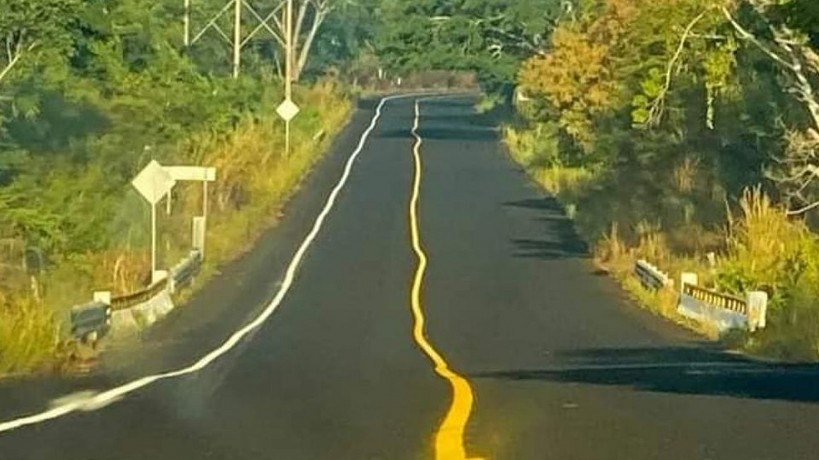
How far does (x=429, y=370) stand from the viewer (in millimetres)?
21141

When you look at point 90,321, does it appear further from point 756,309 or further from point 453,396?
point 453,396

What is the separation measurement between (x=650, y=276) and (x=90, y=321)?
14188 millimetres

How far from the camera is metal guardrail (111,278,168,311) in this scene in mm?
28828

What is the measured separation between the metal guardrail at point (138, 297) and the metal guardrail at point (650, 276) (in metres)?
8.85

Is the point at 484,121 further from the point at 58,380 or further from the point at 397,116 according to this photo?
the point at 58,380

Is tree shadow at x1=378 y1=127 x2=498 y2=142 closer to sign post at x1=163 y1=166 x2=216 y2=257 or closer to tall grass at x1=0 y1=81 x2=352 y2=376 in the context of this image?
tall grass at x1=0 y1=81 x2=352 y2=376

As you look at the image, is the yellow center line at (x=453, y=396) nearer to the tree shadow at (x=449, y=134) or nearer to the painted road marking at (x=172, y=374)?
the painted road marking at (x=172, y=374)

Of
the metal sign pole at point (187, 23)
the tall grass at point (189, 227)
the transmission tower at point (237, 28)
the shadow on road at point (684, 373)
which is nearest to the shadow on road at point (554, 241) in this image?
the tall grass at point (189, 227)

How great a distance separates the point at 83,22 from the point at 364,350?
26.8 metres

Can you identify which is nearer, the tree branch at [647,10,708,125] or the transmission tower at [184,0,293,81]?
the tree branch at [647,10,708,125]

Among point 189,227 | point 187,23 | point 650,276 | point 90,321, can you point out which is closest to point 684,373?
point 90,321

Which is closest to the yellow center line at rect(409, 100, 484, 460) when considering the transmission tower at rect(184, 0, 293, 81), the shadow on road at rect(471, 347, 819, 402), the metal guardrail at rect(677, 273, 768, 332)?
the shadow on road at rect(471, 347, 819, 402)

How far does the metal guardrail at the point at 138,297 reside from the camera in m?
28.8

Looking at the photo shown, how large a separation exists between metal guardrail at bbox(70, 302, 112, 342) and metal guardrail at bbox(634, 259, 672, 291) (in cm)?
1205
